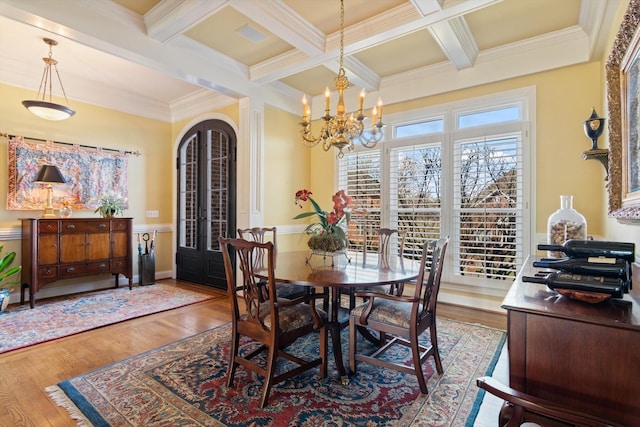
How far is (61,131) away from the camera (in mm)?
4340

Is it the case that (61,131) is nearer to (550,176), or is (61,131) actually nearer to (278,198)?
(278,198)

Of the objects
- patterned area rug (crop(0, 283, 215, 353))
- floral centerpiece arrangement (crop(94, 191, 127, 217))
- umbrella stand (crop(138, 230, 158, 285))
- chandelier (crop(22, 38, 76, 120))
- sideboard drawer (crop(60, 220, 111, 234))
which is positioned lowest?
patterned area rug (crop(0, 283, 215, 353))

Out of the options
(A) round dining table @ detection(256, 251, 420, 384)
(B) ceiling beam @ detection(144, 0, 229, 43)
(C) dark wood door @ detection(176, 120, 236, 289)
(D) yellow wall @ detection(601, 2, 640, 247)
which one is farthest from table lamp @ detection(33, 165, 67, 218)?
(D) yellow wall @ detection(601, 2, 640, 247)

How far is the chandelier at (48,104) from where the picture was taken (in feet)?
11.1

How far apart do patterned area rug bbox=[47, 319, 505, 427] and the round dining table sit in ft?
0.88

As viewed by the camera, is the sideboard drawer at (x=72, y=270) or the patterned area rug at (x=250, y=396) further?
the sideboard drawer at (x=72, y=270)

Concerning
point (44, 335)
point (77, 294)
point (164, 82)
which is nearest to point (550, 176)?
point (164, 82)

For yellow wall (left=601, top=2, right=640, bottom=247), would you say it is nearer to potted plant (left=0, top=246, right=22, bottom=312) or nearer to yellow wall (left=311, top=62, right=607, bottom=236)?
yellow wall (left=311, top=62, right=607, bottom=236)

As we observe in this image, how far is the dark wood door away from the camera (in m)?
4.72

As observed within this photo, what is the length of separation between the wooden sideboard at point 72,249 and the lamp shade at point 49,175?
0.49 m

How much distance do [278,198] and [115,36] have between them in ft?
8.46

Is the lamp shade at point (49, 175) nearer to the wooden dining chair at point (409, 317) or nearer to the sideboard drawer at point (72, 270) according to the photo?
the sideboard drawer at point (72, 270)

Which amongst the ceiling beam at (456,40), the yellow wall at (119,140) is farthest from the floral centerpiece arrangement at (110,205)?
the ceiling beam at (456,40)

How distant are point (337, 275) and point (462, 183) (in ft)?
7.81
